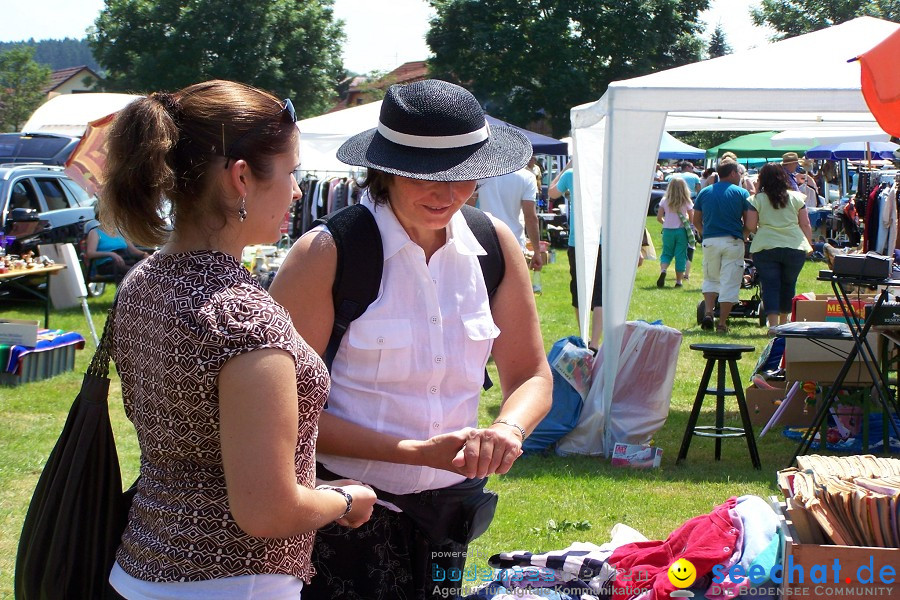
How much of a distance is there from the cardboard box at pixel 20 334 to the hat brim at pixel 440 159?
6.90 meters

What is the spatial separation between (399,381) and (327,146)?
35.2ft

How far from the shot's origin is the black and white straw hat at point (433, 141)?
2.07 meters

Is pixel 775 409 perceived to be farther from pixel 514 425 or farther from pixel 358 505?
pixel 358 505

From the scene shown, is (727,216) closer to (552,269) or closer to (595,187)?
(595,187)

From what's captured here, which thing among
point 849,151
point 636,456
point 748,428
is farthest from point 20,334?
point 849,151

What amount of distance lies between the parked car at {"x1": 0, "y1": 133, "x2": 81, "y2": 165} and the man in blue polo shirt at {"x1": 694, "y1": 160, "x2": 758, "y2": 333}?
11428 millimetres

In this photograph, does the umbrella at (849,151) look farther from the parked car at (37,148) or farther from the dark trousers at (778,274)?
the parked car at (37,148)

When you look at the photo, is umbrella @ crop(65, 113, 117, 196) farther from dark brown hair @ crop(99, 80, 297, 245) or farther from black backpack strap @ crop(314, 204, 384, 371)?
dark brown hair @ crop(99, 80, 297, 245)

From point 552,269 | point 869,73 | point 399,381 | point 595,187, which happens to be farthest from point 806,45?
point 552,269

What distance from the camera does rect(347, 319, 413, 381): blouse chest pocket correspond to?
6.63 ft

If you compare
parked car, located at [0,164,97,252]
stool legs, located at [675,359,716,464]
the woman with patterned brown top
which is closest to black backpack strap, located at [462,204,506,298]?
the woman with patterned brown top

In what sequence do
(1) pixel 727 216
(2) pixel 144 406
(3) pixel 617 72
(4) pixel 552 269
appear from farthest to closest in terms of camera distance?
1. (3) pixel 617 72
2. (4) pixel 552 269
3. (1) pixel 727 216
4. (2) pixel 144 406

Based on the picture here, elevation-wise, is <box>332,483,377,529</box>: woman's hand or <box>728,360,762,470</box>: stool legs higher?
<box>332,483,377,529</box>: woman's hand

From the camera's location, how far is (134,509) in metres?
1.59
